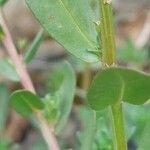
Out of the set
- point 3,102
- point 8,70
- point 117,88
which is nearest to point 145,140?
point 117,88

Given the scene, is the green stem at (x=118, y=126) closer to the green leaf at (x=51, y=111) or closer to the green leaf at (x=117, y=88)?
the green leaf at (x=117, y=88)

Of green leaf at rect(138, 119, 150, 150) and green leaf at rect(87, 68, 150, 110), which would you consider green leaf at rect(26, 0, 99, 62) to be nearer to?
green leaf at rect(87, 68, 150, 110)

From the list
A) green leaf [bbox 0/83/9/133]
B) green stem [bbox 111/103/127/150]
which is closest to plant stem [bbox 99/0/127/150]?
green stem [bbox 111/103/127/150]

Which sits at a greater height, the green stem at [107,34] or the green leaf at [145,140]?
the green stem at [107,34]

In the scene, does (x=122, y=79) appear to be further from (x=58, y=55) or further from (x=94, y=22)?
(x=58, y=55)

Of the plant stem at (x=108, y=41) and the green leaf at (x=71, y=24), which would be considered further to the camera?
the green leaf at (x=71, y=24)

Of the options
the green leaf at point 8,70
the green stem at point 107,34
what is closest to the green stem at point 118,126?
the green stem at point 107,34
